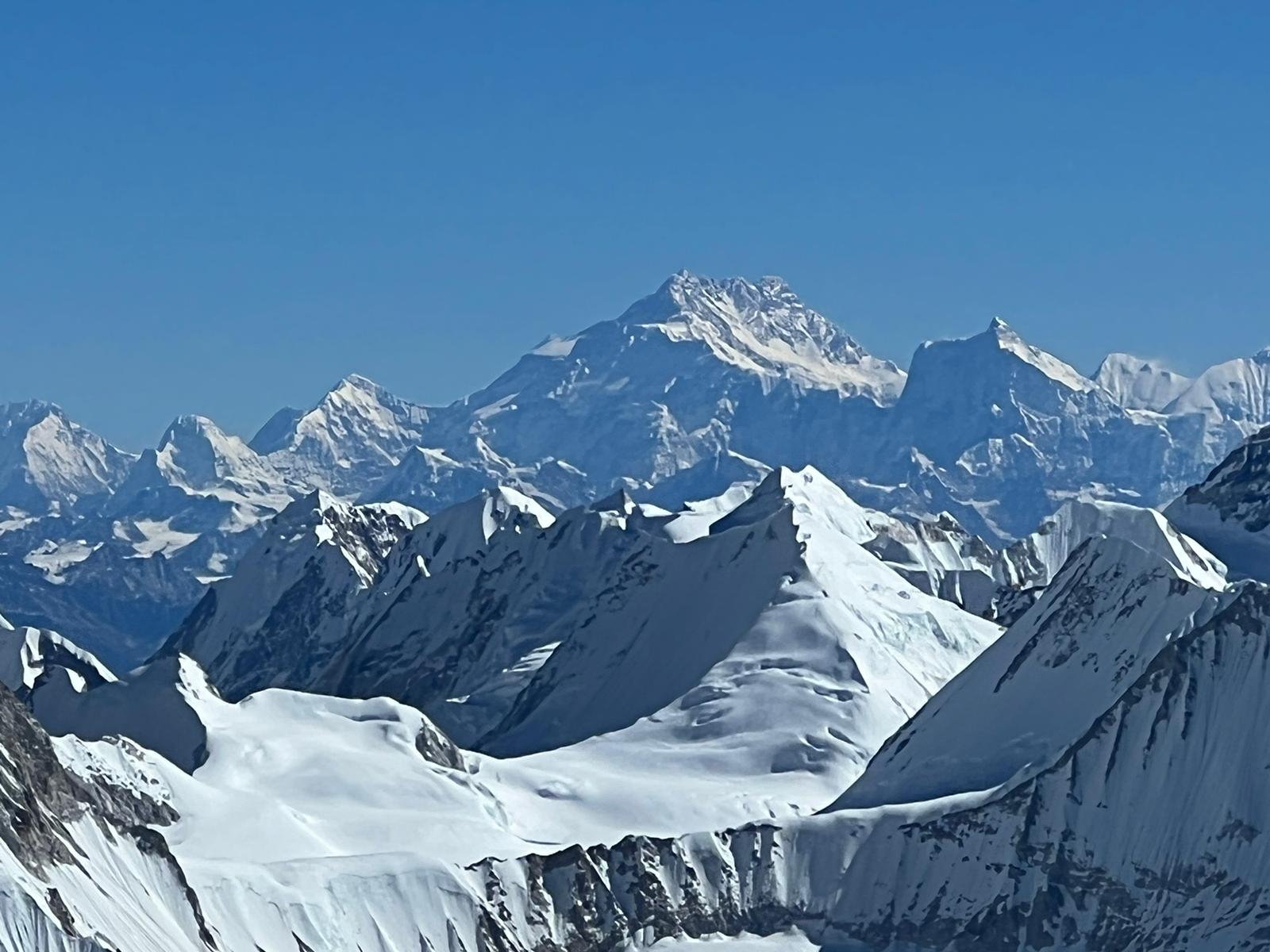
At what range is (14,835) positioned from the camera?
196625mm

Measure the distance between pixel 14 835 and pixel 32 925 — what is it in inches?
389

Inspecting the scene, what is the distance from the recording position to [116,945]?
196m

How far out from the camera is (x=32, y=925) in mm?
188000

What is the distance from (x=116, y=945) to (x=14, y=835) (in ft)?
28.9

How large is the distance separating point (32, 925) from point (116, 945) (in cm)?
879
